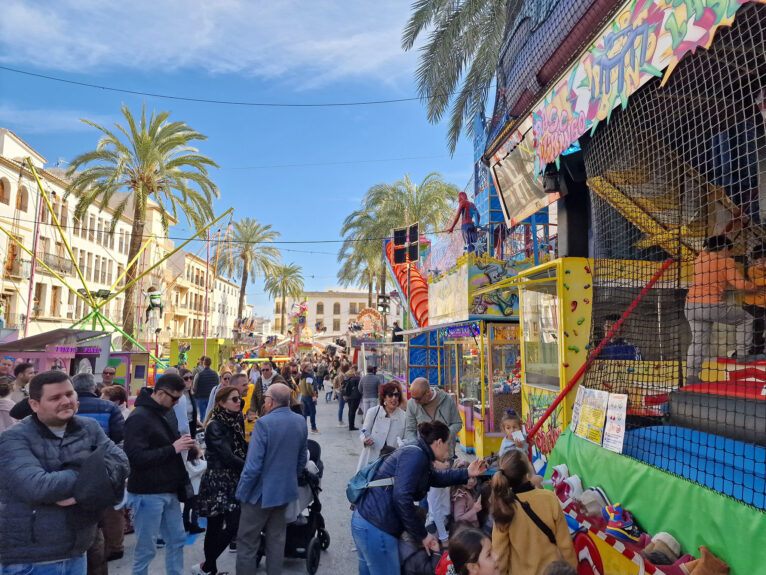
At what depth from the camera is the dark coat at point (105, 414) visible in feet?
16.2

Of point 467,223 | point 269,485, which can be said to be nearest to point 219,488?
point 269,485

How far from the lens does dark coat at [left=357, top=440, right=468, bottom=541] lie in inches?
130

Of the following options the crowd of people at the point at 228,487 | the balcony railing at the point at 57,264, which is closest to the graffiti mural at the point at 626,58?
the crowd of people at the point at 228,487

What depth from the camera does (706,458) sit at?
3492 millimetres

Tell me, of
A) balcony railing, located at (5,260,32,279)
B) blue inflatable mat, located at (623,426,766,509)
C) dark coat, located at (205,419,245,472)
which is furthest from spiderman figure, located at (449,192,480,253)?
balcony railing, located at (5,260,32,279)

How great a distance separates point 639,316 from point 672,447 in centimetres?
251

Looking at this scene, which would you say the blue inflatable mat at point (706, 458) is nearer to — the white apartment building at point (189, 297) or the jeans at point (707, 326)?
the jeans at point (707, 326)

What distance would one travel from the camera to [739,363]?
4309 mm

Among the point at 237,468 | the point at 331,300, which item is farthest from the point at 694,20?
the point at 331,300

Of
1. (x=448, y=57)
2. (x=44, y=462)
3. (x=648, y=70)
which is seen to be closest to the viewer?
(x=44, y=462)

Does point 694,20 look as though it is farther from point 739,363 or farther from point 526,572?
point 526,572

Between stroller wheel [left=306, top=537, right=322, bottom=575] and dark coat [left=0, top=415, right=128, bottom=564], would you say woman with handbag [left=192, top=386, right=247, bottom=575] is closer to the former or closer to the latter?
stroller wheel [left=306, top=537, right=322, bottom=575]

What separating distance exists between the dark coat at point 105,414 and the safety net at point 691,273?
466 centimetres

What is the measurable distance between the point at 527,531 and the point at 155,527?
2922 millimetres
